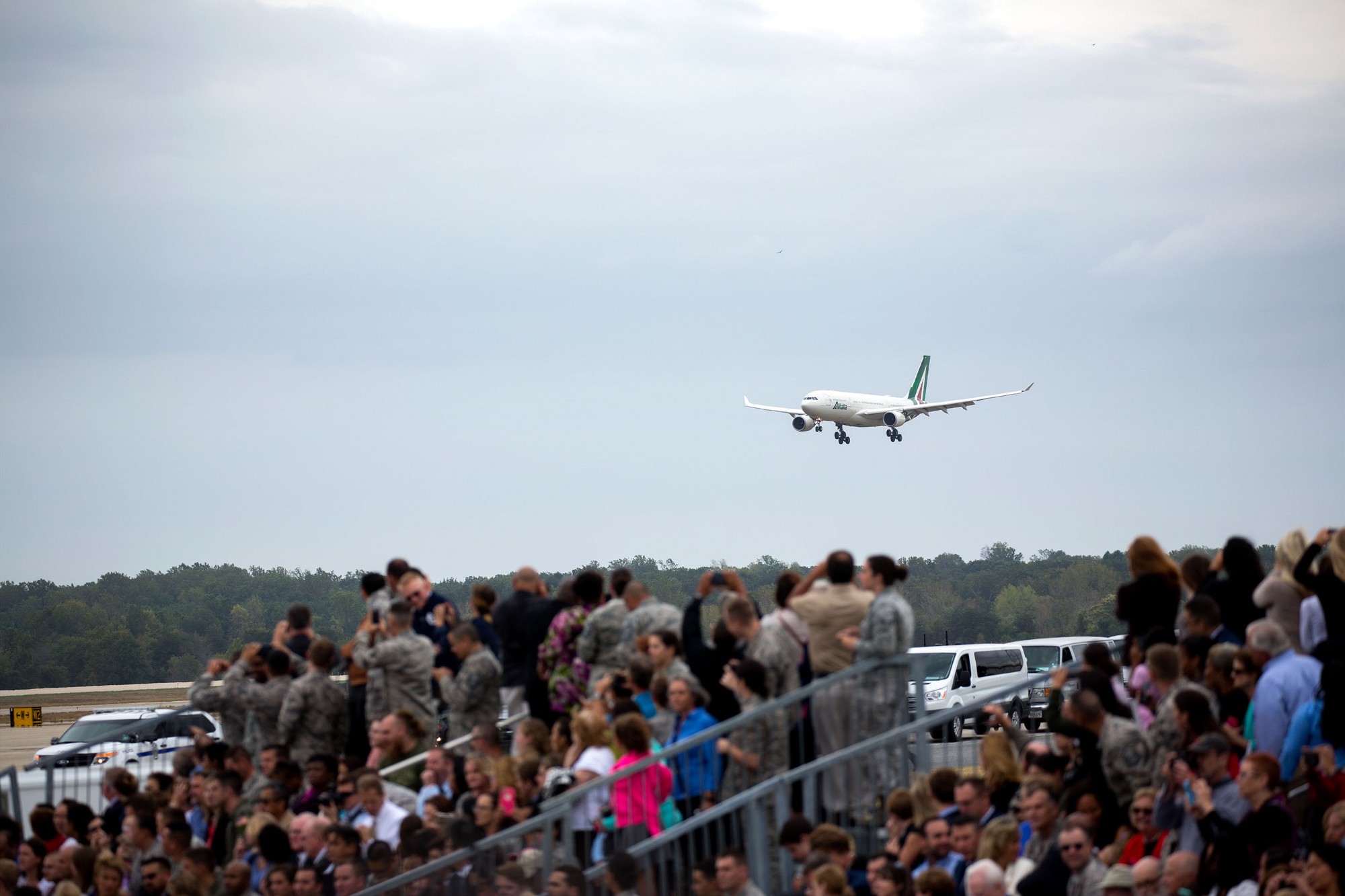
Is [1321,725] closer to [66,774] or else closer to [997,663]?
[66,774]

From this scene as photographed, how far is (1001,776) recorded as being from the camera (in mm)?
9070

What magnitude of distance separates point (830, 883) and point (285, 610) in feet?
263

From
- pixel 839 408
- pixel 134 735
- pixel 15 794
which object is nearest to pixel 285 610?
pixel 839 408

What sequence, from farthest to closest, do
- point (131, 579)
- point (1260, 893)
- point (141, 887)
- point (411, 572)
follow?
point (131, 579)
point (411, 572)
point (141, 887)
point (1260, 893)

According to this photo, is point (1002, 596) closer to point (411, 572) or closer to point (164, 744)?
point (164, 744)

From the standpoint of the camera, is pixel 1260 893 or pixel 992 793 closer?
pixel 1260 893

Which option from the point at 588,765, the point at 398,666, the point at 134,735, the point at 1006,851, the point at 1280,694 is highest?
the point at 398,666

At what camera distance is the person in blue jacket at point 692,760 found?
9273mm

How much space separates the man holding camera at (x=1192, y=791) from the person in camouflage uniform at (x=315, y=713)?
608 cm

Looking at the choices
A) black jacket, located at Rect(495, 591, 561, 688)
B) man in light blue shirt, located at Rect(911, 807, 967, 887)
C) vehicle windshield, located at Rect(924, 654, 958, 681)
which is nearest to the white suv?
vehicle windshield, located at Rect(924, 654, 958, 681)

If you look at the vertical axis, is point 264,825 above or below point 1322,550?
below

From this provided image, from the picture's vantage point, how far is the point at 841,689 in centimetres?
952

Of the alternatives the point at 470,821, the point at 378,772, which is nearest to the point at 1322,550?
the point at 470,821

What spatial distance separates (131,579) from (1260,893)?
151116 millimetres
